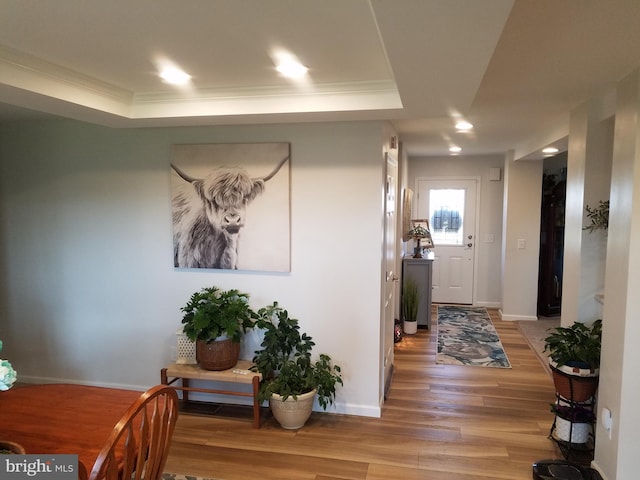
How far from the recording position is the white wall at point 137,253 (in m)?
3.29

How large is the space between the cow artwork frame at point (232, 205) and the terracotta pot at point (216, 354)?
0.58 m

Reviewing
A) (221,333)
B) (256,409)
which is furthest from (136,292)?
(256,409)

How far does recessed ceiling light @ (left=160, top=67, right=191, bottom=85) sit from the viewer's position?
248 centimetres

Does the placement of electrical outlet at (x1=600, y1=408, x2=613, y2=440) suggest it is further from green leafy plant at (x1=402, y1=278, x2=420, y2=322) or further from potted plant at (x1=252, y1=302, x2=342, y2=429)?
green leafy plant at (x1=402, y1=278, x2=420, y2=322)

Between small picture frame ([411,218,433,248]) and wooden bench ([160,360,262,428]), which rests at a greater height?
small picture frame ([411,218,433,248])

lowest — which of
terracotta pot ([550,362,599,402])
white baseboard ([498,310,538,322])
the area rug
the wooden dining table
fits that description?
the area rug

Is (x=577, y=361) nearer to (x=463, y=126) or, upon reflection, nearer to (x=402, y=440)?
(x=402, y=440)

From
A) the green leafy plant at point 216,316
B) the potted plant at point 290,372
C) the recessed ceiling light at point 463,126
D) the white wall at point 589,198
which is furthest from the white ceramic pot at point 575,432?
the recessed ceiling light at point 463,126

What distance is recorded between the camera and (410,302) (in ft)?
18.0

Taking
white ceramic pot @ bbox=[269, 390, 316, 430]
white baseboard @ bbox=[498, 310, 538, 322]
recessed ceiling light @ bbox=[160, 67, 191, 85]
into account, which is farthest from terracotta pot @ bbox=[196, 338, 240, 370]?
white baseboard @ bbox=[498, 310, 538, 322]

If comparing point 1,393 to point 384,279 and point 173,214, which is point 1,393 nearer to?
point 173,214

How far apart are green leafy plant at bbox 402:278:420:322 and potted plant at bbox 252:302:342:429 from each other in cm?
229

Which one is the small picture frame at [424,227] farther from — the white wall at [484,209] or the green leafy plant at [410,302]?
the white wall at [484,209]

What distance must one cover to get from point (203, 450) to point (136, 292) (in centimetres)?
141
